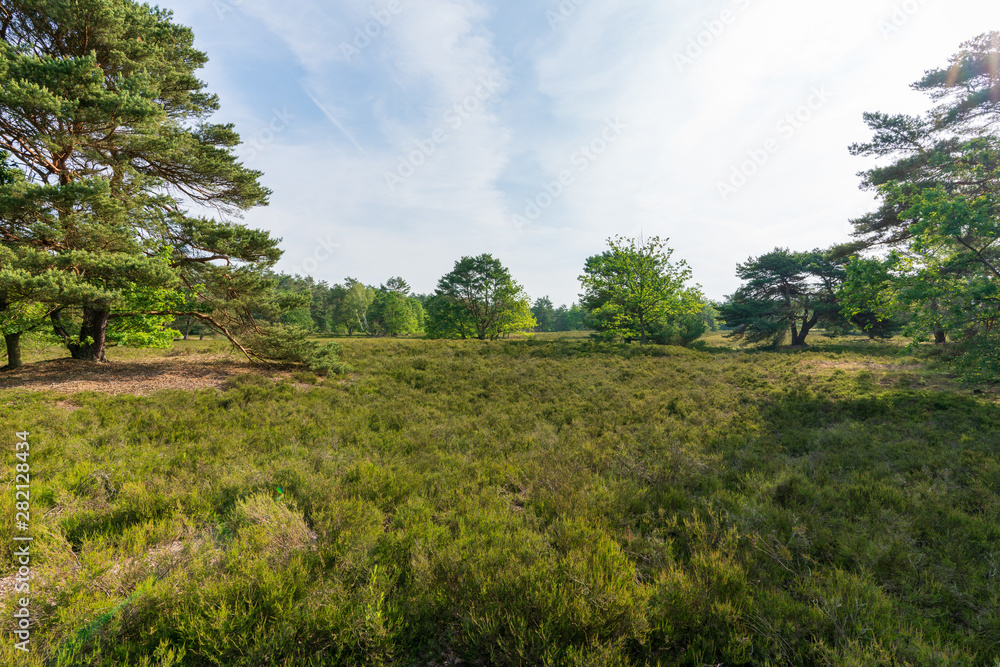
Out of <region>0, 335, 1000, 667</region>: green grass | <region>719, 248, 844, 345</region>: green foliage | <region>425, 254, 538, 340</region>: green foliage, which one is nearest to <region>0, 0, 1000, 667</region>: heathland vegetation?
<region>0, 335, 1000, 667</region>: green grass

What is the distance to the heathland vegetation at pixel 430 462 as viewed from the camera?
271 centimetres

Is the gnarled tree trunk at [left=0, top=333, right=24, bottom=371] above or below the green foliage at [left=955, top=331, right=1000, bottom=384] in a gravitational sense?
below

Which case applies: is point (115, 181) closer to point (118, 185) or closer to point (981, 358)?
point (118, 185)

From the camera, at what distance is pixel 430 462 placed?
614 cm

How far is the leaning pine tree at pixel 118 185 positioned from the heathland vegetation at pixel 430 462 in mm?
84

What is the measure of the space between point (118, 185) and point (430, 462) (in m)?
13.5

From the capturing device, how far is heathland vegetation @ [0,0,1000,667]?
2705 mm

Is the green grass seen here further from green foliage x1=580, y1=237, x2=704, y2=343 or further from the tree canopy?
green foliage x1=580, y1=237, x2=704, y2=343

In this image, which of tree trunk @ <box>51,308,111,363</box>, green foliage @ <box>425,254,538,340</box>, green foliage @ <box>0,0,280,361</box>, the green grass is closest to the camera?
the green grass

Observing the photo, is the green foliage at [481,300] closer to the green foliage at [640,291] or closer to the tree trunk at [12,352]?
the green foliage at [640,291]

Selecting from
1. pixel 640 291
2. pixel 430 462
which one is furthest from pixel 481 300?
pixel 430 462

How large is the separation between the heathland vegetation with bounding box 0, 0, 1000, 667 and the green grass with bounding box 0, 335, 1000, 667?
1.4 inches

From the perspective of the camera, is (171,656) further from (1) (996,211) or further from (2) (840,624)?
(1) (996,211)

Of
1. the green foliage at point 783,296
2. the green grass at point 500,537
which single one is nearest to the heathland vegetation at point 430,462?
the green grass at point 500,537
